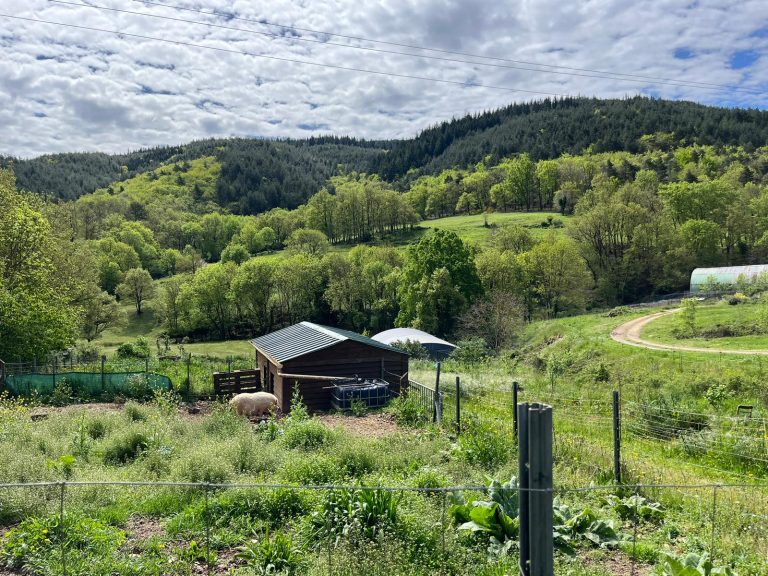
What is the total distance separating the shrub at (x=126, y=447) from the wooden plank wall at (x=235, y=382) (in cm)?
1161

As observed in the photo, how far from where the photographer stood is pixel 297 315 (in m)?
64.5

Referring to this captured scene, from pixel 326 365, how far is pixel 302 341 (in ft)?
7.70

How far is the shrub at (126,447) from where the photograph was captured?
34.7ft

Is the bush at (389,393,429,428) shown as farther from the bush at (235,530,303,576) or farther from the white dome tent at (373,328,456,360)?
the white dome tent at (373,328,456,360)

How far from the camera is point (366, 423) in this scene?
48.3ft

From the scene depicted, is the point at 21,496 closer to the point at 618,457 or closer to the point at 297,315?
the point at 618,457

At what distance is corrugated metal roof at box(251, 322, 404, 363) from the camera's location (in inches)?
739

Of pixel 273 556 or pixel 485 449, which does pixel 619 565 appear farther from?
pixel 273 556

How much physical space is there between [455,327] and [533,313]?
983cm

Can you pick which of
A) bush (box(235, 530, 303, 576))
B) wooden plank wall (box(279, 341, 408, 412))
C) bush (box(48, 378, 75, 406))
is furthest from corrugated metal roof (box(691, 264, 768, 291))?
bush (box(235, 530, 303, 576))

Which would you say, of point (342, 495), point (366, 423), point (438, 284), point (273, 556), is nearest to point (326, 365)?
point (366, 423)

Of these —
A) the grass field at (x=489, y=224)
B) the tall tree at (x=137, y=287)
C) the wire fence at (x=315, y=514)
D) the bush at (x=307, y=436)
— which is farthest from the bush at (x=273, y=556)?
the tall tree at (x=137, y=287)

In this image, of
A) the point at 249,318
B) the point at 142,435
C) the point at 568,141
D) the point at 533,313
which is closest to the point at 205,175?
the point at 568,141

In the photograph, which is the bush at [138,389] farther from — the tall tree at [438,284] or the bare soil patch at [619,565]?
the tall tree at [438,284]
